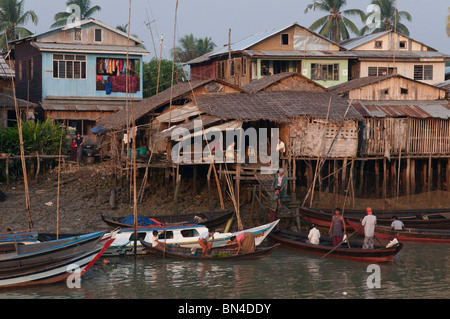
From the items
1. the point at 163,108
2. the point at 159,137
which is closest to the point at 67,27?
the point at 163,108

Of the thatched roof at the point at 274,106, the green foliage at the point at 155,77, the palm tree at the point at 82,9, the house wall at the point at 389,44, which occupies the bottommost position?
the thatched roof at the point at 274,106

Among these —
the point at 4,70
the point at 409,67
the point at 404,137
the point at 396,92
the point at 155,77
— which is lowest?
the point at 404,137

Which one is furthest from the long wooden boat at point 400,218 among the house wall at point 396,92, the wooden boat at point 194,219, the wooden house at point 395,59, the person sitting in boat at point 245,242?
the wooden house at point 395,59

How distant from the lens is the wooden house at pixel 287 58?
3638 cm

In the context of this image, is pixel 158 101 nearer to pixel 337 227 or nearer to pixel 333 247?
pixel 337 227

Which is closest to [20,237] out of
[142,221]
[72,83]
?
[142,221]

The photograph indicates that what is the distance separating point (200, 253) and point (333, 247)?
4.11m

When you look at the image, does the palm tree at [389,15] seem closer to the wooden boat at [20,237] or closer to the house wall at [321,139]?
the house wall at [321,139]

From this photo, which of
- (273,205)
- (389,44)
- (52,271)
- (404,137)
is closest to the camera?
(52,271)

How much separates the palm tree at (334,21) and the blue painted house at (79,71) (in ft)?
60.2

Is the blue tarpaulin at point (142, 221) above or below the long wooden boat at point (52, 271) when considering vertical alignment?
above

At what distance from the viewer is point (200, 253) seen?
2011cm

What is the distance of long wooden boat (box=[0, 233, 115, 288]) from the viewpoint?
16.9 m
